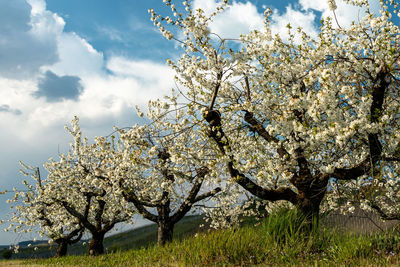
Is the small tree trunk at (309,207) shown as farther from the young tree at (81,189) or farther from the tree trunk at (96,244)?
the tree trunk at (96,244)

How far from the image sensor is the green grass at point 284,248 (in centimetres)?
778

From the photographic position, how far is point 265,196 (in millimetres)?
11172

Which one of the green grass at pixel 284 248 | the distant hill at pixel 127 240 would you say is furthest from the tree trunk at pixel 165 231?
the distant hill at pixel 127 240

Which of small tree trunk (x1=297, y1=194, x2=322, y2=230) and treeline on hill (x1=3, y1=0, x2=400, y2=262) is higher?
treeline on hill (x1=3, y1=0, x2=400, y2=262)

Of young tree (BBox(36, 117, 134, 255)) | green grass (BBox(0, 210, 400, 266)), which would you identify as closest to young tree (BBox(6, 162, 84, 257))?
young tree (BBox(36, 117, 134, 255))

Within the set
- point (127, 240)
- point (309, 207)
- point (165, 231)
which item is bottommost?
point (127, 240)

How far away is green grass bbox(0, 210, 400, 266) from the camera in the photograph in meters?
7.78

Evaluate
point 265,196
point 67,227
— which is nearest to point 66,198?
point 67,227

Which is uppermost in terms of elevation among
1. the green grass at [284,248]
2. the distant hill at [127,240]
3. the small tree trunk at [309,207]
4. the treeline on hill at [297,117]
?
the treeline on hill at [297,117]

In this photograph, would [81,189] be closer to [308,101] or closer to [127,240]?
[308,101]

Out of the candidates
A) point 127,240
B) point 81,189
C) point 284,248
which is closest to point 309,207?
point 284,248

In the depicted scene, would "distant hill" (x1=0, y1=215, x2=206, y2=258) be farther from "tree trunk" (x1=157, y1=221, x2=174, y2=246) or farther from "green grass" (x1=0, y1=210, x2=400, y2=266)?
"green grass" (x1=0, y1=210, x2=400, y2=266)

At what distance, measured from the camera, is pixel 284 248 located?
8.53 metres

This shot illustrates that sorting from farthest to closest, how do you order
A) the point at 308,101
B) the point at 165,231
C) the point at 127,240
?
1. the point at 127,240
2. the point at 165,231
3. the point at 308,101
